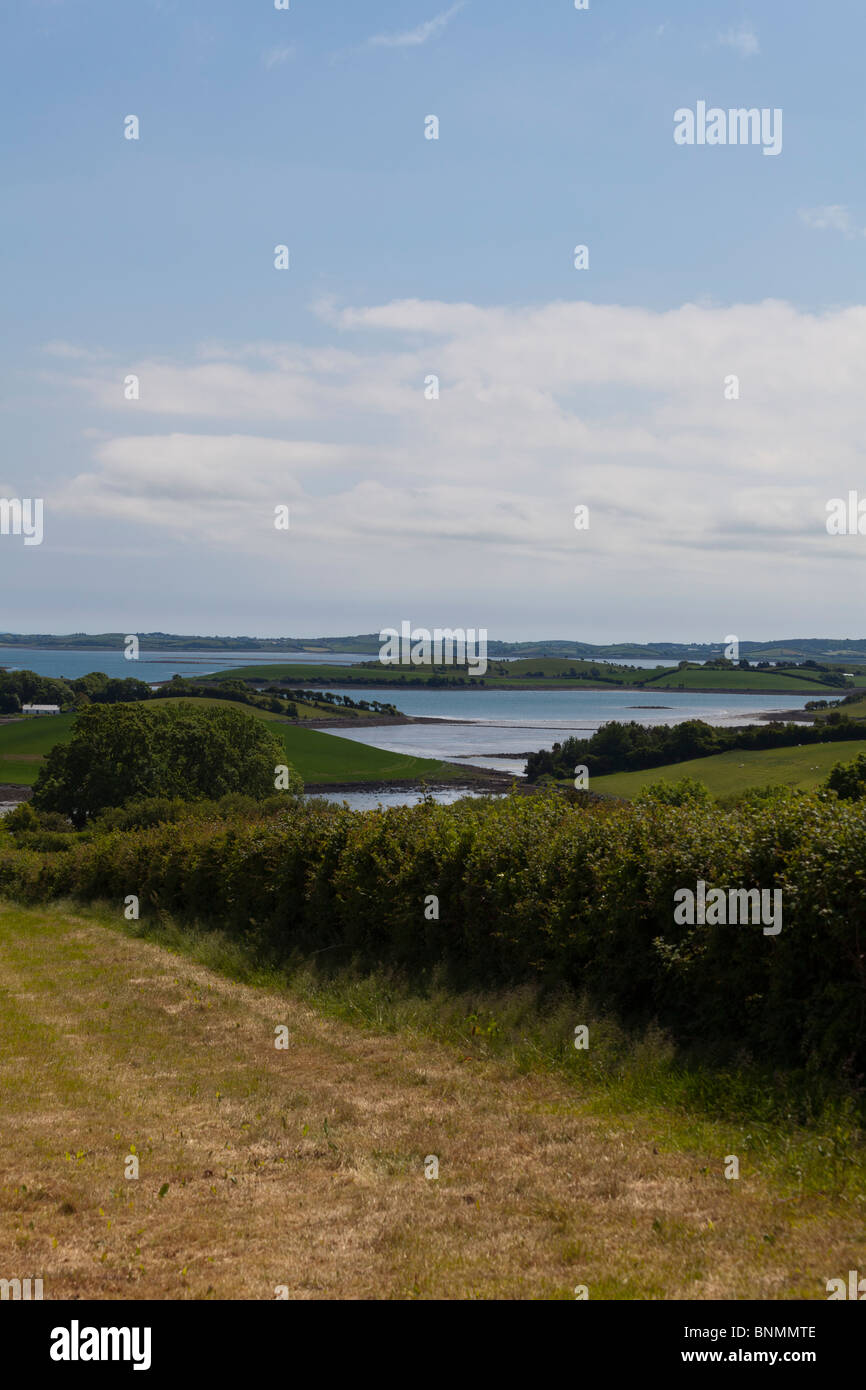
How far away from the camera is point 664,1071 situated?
385 inches

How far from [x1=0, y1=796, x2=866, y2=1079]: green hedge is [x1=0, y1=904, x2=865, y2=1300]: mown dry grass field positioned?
1.77 m

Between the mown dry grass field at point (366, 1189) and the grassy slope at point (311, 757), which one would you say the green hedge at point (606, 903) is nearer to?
the mown dry grass field at point (366, 1189)

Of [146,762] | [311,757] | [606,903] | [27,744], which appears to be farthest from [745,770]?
[27,744]

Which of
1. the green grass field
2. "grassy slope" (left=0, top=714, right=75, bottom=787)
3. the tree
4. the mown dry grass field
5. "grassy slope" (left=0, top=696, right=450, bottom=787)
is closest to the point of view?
the mown dry grass field

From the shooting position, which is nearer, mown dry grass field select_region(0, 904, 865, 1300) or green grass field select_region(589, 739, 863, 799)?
mown dry grass field select_region(0, 904, 865, 1300)

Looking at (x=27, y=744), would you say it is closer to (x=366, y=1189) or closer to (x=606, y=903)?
(x=606, y=903)

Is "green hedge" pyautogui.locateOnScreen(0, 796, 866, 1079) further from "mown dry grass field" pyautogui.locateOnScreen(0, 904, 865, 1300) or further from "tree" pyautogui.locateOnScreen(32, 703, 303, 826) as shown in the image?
"tree" pyautogui.locateOnScreen(32, 703, 303, 826)

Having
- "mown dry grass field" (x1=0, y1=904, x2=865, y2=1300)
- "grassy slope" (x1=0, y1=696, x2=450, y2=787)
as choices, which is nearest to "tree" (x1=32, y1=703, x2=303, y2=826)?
"grassy slope" (x1=0, y1=696, x2=450, y2=787)

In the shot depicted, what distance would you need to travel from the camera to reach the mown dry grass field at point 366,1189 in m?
5.96

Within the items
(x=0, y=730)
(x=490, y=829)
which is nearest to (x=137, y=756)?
(x=490, y=829)

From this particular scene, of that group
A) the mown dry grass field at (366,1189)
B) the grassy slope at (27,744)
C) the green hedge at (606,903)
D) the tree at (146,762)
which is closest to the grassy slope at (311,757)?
the grassy slope at (27,744)

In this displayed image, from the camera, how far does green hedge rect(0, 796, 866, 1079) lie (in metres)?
9.14

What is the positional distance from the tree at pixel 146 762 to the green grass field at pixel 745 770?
102ft
